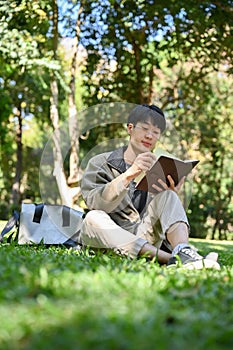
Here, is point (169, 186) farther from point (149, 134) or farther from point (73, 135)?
point (73, 135)

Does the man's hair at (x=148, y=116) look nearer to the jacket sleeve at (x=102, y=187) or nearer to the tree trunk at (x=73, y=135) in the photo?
the jacket sleeve at (x=102, y=187)

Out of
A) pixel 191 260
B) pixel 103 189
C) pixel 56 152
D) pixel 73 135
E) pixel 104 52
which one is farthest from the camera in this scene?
pixel 104 52

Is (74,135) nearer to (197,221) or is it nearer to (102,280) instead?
(102,280)

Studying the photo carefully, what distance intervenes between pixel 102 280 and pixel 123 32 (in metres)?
9.60

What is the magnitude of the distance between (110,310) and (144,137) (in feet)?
7.19

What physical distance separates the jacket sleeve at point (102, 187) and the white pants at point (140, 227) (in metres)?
0.08

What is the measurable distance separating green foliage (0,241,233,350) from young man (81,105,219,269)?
3.43ft

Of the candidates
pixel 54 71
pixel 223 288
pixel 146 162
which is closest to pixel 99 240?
pixel 146 162

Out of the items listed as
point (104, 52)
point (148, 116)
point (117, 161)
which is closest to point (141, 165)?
point (117, 161)

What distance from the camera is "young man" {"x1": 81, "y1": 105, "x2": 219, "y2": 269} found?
3279 mm

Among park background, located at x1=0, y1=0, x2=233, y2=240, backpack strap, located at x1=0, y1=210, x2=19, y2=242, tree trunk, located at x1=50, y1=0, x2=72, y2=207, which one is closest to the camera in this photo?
backpack strap, located at x1=0, y1=210, x2=19, y2=242

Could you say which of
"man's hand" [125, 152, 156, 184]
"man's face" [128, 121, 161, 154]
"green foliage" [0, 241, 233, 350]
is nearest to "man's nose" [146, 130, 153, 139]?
"man's face" [128, 121, 161, 154]

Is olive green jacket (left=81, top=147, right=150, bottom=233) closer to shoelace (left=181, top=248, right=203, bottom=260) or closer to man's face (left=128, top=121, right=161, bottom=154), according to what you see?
man's face (left=128, top=121, right=161, bottom=154)

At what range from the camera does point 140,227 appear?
11.6ft
